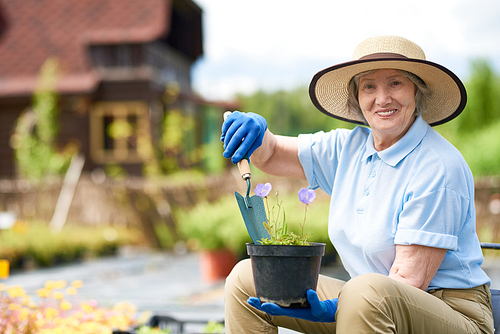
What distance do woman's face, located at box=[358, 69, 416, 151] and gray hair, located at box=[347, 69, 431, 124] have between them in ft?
0.05

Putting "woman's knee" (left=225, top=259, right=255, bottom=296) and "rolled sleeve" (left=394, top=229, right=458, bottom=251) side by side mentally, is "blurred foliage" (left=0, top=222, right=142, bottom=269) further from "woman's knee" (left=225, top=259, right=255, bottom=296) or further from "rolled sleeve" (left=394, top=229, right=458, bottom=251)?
"rolled sleeve" (left=394, top=229, right=458, bottom=251)

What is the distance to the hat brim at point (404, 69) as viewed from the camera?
1.55 meters

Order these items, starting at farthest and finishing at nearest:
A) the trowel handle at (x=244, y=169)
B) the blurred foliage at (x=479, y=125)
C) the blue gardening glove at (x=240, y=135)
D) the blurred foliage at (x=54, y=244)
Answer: the blurred foliage at (x=479, y=125) → the blurred foliage at (x=54, y=244) → the blue gardening glove at (x=240, y=135) → the trowel handle at (x=244, y=169)

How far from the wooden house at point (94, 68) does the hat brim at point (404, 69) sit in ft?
36.1

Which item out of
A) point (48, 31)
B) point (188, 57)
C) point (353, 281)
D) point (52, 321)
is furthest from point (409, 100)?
point (188, 57)

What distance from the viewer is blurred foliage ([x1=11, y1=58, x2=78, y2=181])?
11.2m

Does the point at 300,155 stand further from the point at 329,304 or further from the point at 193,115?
the point at 193,115

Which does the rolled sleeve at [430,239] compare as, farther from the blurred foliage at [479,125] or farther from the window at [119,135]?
the window at [119,135]

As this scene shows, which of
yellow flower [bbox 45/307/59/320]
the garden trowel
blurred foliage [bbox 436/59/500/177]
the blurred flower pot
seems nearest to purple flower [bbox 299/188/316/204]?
the garden trowel

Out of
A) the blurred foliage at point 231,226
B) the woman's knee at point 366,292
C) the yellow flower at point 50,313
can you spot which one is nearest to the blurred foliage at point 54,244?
the blurred foliage at point 231,226

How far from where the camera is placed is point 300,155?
1.92m

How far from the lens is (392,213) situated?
→ 58.6 inches

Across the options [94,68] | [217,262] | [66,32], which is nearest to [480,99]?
[94,68]

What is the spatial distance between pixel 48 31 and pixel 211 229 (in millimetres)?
11092
